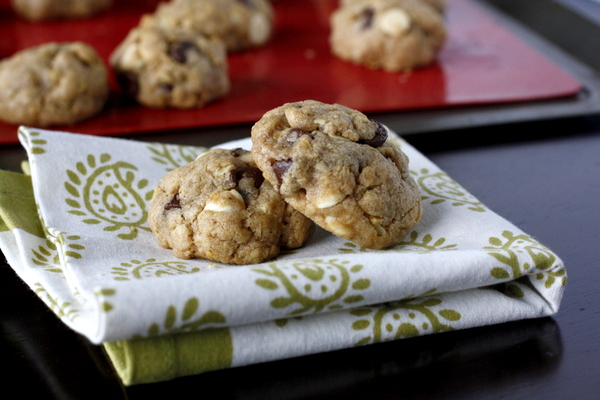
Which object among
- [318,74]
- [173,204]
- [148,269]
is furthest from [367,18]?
[148,269]

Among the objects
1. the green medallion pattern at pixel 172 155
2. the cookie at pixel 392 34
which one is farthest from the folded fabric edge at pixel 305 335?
the cookie at pixel 392 34

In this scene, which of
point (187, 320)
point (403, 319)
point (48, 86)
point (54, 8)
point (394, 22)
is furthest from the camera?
point (54, 8)

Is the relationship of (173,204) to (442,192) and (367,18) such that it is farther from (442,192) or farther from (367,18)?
(367,18)

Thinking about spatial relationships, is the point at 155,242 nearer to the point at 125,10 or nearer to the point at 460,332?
the point at 460,332

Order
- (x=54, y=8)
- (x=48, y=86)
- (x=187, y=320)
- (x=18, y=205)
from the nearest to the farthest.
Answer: (x=187, y=320) → (x=18, y=205) → (x=48, y=86) → (x=54, y=8)

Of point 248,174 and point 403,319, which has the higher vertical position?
point 248,174

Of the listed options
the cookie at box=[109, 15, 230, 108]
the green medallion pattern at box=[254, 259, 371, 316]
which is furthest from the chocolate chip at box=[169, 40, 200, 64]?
the green medallion pattern at box=[254, 259, 371, 316]
